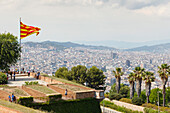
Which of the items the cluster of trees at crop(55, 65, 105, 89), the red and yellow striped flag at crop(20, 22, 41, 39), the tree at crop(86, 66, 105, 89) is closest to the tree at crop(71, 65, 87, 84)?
the cluster of trees at crop(55, 65, 105, 89)

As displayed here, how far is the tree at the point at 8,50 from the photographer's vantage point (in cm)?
4072

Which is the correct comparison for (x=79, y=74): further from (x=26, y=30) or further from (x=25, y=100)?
(x=25, y=100)

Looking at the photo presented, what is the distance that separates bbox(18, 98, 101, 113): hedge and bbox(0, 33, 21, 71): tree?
18.9m

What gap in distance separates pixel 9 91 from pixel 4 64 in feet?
56.7

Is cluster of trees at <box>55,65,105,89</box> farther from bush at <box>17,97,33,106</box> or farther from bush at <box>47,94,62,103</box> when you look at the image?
bush at <box>17,97,33,106</box>

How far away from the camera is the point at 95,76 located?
64.0 m

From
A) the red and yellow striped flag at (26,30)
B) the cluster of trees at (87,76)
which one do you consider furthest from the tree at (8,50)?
the cluster of trees at (87,76)

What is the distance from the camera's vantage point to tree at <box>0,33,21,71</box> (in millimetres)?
40719

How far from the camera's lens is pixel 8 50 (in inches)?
1615

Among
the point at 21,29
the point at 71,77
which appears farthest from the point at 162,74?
the point at 21,29

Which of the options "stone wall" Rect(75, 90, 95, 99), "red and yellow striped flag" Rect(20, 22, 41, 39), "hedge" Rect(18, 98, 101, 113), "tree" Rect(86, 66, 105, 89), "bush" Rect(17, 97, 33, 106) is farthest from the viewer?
"tree" Rect(86, 66, 105, 89)

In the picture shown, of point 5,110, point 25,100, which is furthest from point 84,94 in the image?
point 5,110

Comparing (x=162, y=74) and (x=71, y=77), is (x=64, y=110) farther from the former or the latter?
(x=71, y=77)

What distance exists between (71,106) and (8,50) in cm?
1983
